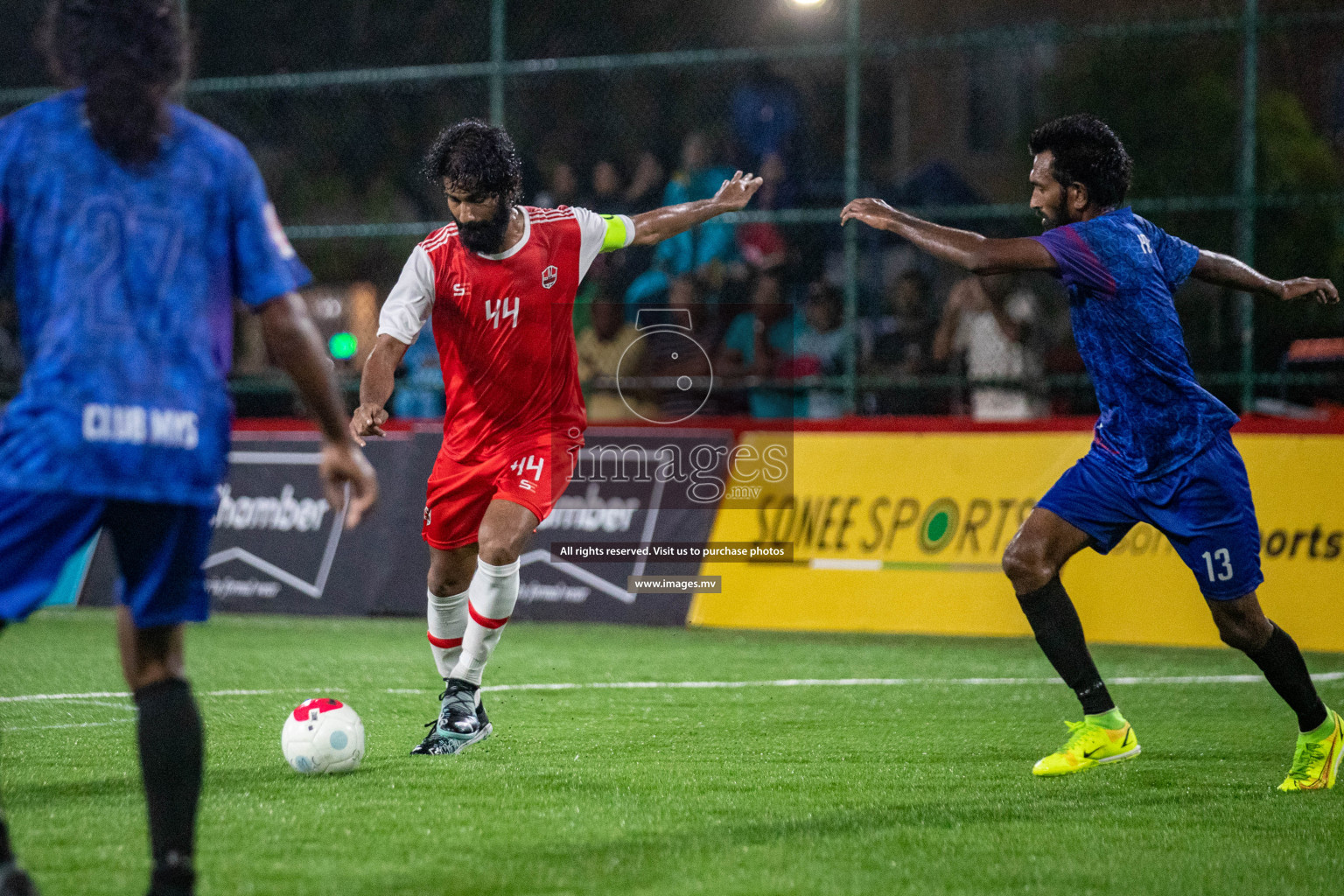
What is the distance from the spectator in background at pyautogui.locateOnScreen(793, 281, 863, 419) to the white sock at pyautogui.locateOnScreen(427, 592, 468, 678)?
5480mm

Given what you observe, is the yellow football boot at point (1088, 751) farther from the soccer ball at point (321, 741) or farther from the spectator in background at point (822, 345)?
the spectator in background at point (822, 345)

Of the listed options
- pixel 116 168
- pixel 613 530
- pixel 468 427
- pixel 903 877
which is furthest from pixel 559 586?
pixel 116 168

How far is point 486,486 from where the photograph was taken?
20.6ft

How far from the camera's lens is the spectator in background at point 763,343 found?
11562mm

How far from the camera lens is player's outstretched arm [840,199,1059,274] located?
17.1 ft

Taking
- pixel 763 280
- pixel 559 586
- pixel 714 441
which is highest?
pixel 763 280

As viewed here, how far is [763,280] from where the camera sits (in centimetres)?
1211

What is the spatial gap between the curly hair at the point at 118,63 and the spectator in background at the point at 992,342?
8475mm

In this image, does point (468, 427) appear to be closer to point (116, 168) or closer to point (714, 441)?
point (116, 168)

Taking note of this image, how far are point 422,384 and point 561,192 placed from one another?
2.04 meters

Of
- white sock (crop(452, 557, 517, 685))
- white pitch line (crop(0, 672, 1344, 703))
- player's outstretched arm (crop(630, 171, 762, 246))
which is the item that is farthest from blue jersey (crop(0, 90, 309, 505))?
white pitch line (crop(0, 672, 1344, 703))

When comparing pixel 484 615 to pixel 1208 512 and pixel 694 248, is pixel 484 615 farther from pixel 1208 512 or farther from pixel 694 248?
pixel 694 248

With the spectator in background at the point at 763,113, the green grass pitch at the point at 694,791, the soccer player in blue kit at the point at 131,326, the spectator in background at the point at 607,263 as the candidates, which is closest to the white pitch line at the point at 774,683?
the green grass pitch at the point at 694,791

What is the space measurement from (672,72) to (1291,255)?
518 cm
